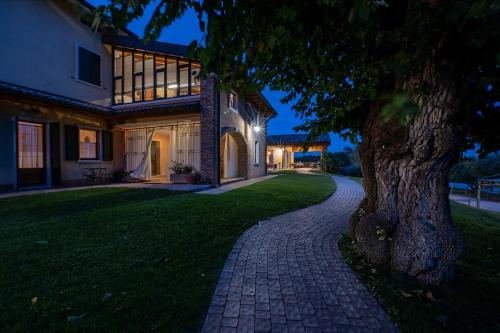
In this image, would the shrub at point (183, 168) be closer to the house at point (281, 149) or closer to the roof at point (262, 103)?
the roof at point (262, 103)

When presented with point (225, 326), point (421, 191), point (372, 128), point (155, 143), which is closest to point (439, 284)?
point (421, 191)

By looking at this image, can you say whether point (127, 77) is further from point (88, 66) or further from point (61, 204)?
point (61, 204)

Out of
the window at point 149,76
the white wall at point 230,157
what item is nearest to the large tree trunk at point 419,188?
the white wall at point 230,157

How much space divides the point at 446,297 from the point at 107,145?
1230 centimetres

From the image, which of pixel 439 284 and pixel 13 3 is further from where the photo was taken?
pixel 13 3

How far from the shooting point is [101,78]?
35.5 ft

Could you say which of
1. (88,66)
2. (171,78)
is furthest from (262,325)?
(88,66)

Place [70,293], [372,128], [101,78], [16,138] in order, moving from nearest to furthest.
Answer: [70,293], [372,128], [16,138], [101,78]

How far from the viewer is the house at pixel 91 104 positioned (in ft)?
25.4

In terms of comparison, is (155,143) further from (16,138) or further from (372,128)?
(372,128)

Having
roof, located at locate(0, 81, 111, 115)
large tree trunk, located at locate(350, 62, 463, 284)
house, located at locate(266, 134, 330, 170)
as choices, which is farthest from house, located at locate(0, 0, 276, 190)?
house, located at locate(266, 134, 330, 170)

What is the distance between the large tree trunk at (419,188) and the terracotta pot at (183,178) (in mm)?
7677

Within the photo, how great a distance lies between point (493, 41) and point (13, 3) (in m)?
12.7

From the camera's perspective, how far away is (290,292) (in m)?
2.21
